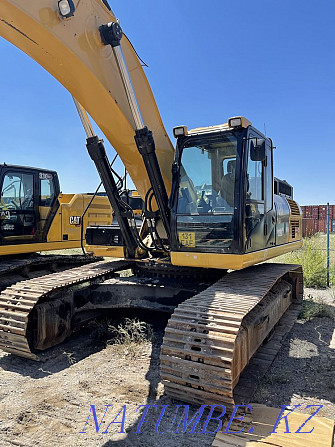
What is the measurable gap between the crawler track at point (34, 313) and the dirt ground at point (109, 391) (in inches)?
8.9

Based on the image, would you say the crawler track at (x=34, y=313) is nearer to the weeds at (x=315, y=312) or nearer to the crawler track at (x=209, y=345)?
the crawler track at (x=209, y=345)

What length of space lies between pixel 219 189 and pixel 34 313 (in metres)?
2.77

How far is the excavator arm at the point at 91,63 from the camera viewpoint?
10.4ft

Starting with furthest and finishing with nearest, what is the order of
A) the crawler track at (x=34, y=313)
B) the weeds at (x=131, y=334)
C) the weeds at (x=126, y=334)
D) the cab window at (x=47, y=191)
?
the cab window at (x=47, y=191), the weeds at (x=131, y=334), the weeds at (x=126, y=334), the crawler track at (x=34, y=313)

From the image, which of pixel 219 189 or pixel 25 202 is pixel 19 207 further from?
pixel 219 189

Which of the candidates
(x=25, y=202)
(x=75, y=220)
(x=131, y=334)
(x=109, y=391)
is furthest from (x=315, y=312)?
(x=25, y=202)

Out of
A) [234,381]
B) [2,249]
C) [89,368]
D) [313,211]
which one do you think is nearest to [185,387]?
[234,381]

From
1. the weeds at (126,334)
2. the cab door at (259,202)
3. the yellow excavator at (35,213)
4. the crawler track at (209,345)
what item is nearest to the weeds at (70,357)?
the weeds at (126,334)

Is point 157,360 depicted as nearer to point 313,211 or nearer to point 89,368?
point 89,368

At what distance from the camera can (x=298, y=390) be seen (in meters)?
3.86

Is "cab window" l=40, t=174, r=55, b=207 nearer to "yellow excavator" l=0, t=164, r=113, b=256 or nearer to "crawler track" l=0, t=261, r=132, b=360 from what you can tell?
"yellow excavator" l=0, t=164, r=113, b=256

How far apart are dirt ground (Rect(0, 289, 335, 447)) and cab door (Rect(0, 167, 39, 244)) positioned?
113 inches

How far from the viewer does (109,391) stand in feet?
12.4

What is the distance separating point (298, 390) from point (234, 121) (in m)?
3.06
